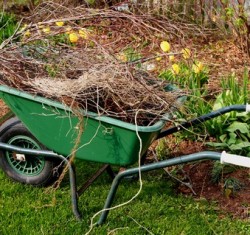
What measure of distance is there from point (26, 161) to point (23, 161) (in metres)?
0.03

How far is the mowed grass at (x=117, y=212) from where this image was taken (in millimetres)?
3100

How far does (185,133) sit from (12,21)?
9.72 feet

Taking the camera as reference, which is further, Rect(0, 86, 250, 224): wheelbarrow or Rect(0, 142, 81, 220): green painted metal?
Rect(0, 142, 81, 220): green painted metal

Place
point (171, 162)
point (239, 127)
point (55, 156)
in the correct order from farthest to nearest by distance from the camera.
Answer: point (239, 127)
point (55, 156)
point (171, 162)

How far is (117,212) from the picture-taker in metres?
3.22

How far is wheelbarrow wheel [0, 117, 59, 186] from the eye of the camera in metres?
3.20

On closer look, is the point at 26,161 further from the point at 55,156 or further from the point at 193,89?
the point at 193,89

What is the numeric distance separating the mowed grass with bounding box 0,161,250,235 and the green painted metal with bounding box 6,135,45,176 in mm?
99

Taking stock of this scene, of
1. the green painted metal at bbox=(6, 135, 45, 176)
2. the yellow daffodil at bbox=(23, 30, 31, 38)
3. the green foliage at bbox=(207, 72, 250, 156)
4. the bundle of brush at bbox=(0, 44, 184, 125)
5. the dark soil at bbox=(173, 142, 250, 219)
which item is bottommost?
the dark soil at bbox=(173, 142, 250, 219)

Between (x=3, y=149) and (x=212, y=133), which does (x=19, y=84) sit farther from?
(x=212, y=133)

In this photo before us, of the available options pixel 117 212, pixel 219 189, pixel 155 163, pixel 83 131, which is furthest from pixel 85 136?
pixel 219 189

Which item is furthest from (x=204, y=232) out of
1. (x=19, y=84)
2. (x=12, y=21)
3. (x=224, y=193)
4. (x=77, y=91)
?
(x=12, y=21)

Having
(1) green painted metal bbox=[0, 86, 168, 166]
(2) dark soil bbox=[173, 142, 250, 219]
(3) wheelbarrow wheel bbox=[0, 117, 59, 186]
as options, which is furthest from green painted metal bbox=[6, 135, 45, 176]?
(2) dark soil bbox=[173, 142, 250, 219]

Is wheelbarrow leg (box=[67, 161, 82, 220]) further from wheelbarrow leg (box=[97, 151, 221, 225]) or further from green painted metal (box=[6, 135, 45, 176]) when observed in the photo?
green painted metal (box=[6, 135, 45, 176])
